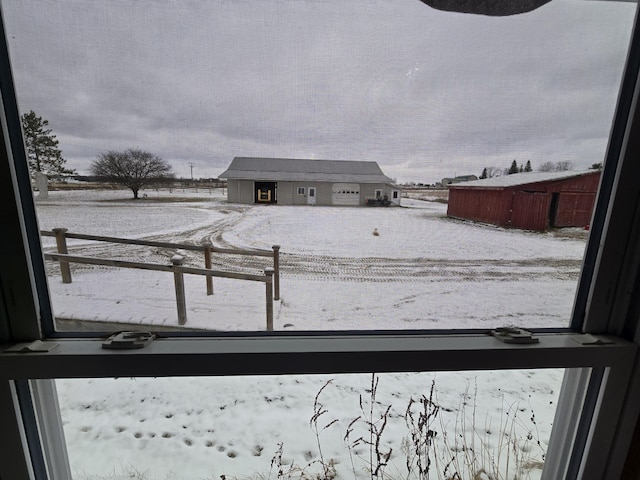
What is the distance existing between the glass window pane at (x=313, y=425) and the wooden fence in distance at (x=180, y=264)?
0.27 m

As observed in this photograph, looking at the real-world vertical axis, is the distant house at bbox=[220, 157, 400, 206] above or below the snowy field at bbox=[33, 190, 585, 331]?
above

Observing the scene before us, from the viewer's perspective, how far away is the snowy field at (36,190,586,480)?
2.29 ft

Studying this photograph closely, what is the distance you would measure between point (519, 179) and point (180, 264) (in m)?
0.88

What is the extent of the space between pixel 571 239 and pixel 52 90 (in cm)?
127

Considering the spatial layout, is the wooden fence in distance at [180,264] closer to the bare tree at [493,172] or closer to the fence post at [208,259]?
the fence post at [208,259]

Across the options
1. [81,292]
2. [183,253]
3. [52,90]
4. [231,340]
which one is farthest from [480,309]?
[52,90]

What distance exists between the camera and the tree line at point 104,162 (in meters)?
0.60

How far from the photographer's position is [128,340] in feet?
2.10

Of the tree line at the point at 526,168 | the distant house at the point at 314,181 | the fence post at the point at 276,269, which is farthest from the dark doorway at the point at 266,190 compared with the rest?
the tree line at the point at 526,168

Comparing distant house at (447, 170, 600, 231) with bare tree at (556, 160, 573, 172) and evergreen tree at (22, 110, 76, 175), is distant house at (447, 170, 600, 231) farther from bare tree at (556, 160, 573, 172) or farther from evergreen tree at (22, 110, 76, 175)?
evergreen tree at (22, 110, 76, 175)

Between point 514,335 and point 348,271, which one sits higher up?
point 348,271

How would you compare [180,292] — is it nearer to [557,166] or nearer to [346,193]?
[346,193]

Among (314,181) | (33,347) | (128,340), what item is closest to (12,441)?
(33,347)

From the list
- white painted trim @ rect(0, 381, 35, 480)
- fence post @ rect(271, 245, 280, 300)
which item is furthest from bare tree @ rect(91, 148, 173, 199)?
white painted trim @ rect(0, 381, 35, 480)
